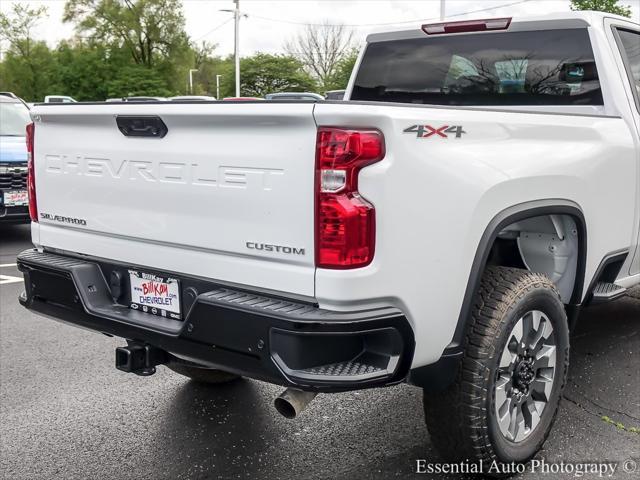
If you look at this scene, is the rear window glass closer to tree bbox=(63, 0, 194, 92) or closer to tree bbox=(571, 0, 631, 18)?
tree bbox=(571, 0, 631, 18)

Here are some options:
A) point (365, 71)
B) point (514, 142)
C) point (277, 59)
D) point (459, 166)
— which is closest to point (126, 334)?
point (459, 166)

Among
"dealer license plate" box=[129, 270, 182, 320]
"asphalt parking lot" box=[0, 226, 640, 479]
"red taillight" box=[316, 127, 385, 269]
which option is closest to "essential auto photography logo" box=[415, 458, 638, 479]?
"asphalt parking lot" box=[0, 226, 640, 479]

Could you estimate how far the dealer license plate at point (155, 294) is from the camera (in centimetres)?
290

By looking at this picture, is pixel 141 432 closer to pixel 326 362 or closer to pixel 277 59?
pixel 326 362

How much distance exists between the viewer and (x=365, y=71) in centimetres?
491

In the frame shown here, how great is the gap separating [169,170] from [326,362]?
1.02 m

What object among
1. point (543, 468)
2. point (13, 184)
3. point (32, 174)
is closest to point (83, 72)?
point (13, 184)

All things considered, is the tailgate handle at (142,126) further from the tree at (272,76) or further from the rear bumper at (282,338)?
the tree at (272,76)

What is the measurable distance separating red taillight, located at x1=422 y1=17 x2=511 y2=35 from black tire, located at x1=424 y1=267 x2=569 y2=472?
1.79m

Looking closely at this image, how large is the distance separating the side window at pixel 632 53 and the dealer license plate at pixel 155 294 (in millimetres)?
2916

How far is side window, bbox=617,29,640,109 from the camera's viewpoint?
4148 millimetres

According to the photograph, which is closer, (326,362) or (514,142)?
(326,362)

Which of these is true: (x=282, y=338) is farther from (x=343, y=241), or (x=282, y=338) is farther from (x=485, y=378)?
(x=485, y=378)

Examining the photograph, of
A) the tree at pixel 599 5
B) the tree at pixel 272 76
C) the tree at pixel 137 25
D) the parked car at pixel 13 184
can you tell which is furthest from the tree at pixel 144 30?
the parked car at pixel 13 184
